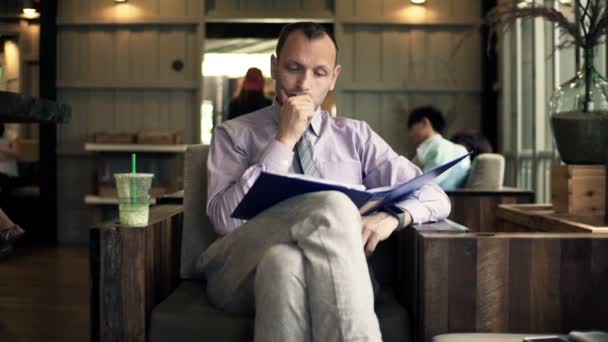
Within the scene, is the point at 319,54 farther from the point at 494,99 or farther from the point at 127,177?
the point at 494,99

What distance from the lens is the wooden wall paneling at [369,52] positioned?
7219mm

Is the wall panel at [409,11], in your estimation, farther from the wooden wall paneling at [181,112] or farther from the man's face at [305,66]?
the man's face at [305,66]

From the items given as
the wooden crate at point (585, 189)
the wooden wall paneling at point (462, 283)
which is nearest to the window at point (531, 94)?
the wooden crate at point (585, 189)

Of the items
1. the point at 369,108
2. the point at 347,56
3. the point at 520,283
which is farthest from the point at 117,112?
the point at 520,283

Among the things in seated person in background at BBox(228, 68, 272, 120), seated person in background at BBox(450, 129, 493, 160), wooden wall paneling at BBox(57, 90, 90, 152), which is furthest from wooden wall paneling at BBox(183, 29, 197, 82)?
seated person in background at BBox(450, 129, 493, 160)

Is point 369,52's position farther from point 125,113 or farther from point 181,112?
point 125,113

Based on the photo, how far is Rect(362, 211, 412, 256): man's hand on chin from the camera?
69.8 inches

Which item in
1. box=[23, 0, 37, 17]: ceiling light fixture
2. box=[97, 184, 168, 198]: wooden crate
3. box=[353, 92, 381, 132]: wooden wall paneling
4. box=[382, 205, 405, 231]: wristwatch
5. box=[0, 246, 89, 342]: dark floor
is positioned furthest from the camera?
box=[353, 92, 381, 132]: wooden wall paneling

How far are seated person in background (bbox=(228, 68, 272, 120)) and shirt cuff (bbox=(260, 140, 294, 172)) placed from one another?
3361 millimetres

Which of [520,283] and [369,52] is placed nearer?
[520,283]

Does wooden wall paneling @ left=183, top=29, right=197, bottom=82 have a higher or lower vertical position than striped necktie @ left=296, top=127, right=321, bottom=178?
higher

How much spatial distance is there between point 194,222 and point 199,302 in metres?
0.30

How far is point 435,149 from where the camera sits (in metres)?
5.06

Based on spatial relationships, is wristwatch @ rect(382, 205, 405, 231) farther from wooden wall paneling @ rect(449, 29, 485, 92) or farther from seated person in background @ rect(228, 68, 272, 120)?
wooden wall paneling @ rect(449, 29, 485, 92)
